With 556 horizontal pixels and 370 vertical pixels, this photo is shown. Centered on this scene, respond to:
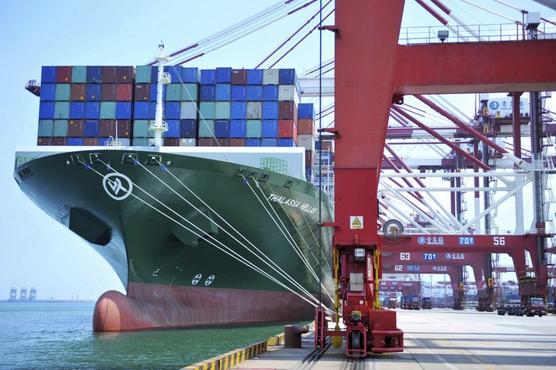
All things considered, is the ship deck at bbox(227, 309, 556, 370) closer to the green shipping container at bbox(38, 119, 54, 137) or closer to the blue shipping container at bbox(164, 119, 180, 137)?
the blue shipping container at bbox(164, 119, 180, 137)

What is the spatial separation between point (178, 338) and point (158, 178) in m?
4.56

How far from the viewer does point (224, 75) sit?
2506cm

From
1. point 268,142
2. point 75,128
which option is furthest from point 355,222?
point 75,128

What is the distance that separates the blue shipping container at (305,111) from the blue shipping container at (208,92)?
12.4 ft

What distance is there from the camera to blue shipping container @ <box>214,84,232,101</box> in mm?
24719

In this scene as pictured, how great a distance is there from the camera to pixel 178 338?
59.3 ft

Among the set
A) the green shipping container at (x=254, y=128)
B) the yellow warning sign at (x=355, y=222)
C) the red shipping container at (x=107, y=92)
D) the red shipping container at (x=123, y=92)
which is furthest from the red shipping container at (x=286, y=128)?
the yellow warning sign at (x=355, y=222)

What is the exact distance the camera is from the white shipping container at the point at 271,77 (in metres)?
25.0

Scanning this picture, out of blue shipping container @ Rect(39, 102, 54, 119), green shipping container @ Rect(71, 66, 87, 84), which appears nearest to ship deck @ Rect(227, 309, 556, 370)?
blue shipping container @ Rect(39, 102, 54, 119)

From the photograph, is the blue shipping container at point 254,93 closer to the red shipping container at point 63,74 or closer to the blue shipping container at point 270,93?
the blue shipping container at point 270,93

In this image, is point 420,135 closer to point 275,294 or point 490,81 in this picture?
point 275,294

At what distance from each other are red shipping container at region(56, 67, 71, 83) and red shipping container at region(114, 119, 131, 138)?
2.80 metres

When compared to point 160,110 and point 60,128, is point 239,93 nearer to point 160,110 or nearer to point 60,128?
point 160,110

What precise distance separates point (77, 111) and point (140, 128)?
260cm
